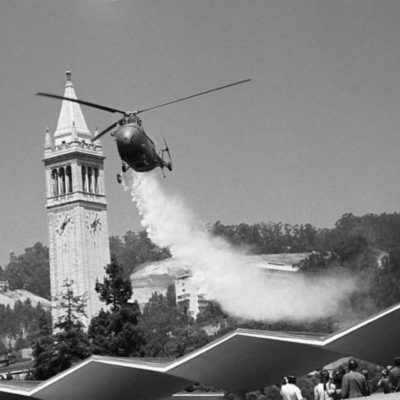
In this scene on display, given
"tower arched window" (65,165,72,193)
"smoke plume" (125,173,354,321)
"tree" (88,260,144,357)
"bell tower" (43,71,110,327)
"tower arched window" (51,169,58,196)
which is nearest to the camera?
"tree" (88,260,144,357)

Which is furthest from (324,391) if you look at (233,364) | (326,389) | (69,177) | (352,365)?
(69,177)

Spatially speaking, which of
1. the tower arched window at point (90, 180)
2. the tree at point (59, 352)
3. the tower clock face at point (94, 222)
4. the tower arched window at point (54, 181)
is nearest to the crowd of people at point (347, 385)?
the tree at point (59, 352)

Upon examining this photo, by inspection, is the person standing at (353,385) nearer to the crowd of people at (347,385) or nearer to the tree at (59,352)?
the crowd of people at (347,385)

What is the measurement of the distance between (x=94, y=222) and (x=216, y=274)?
37.8 meters

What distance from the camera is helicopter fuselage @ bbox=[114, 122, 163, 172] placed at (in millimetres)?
56875

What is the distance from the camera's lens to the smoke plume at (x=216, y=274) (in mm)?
110562

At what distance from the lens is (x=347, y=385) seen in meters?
35.4

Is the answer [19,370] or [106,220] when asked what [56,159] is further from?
[19,370]

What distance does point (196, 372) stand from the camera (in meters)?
45.3

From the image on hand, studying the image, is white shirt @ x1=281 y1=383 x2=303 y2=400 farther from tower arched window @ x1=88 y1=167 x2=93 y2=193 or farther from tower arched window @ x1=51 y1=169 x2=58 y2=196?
tower arched window @ x1=88 y1=167 x2=93 y2=193

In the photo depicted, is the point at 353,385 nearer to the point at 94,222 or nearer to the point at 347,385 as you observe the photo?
the point at 347,385

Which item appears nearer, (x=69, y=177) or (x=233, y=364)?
(x=233, y=364)

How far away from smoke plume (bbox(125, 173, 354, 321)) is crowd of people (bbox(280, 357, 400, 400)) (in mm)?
70988

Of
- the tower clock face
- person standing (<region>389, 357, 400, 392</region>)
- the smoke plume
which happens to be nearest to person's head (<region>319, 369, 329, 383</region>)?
person standing (<region>389, 357, 400, 392</region>)
